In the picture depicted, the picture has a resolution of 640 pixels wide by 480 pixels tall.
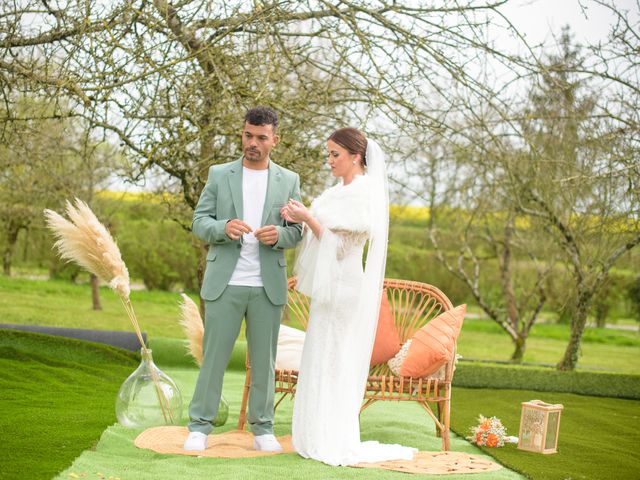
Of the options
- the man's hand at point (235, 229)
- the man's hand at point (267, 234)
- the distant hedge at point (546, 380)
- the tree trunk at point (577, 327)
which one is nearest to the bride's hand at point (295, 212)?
the man's hand at point (267, 234)

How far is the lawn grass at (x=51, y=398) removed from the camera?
4137 millimetres

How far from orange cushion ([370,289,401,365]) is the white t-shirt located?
4.21ft

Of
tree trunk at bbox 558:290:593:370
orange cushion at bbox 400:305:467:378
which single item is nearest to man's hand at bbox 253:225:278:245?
orange cushion at bbox 400:305:467:378

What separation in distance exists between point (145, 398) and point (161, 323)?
8521mm

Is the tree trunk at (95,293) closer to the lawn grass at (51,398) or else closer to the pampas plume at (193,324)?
the lawn grass at (51,398)

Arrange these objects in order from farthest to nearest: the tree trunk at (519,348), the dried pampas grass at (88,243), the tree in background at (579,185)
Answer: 1. the tree trunk at (519,348)
2. the tree in background at (579,185)
3. the dried pampas grass at (88,243)

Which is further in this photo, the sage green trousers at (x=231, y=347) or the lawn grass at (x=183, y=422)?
the sage green trousers at (x=231, y=347)

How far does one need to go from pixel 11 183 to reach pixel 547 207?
6679 millimetres

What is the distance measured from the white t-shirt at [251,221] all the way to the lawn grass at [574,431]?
169 cm

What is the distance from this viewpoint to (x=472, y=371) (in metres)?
8.27

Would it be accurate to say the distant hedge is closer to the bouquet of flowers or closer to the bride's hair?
the bouquet of flowers

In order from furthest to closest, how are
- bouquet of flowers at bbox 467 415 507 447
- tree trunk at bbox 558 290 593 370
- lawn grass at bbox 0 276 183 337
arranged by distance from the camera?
lawn grass at bbox 0 276 183 337 → tree trunk at bbox 558 290 593 370 → bouquet of flowers at bbox 467 415 507 447

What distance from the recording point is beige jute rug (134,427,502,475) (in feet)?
14.2

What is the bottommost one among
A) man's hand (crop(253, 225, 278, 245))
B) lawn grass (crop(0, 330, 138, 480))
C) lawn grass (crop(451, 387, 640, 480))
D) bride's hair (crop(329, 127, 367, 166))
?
lawn grass (crop(0, 330, 138, 480))
